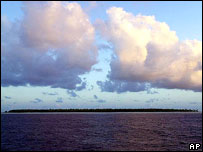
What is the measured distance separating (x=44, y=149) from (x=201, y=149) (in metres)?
37.9

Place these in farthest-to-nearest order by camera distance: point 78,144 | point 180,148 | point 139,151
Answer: point 78,144 → point 180,148 → point 139,151

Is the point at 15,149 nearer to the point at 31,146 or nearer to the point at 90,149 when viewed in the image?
the point at 31,146

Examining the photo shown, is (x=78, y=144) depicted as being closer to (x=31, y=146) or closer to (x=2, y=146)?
(x=31, y=146)

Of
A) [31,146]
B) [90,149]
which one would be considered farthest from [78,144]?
[31,146]

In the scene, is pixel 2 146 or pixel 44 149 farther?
pixel 2 146

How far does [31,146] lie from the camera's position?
60.0 metres

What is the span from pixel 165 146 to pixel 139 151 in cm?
950

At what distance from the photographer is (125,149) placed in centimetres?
5666

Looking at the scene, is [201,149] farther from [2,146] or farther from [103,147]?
[2,146]

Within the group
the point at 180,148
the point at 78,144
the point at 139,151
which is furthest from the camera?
the point at 78,144

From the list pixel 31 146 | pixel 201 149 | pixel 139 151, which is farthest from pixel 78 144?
pixel 201 149

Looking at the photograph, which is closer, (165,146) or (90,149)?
(90,149)

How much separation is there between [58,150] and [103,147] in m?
11.2

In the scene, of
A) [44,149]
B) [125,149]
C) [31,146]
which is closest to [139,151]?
[125,149]
